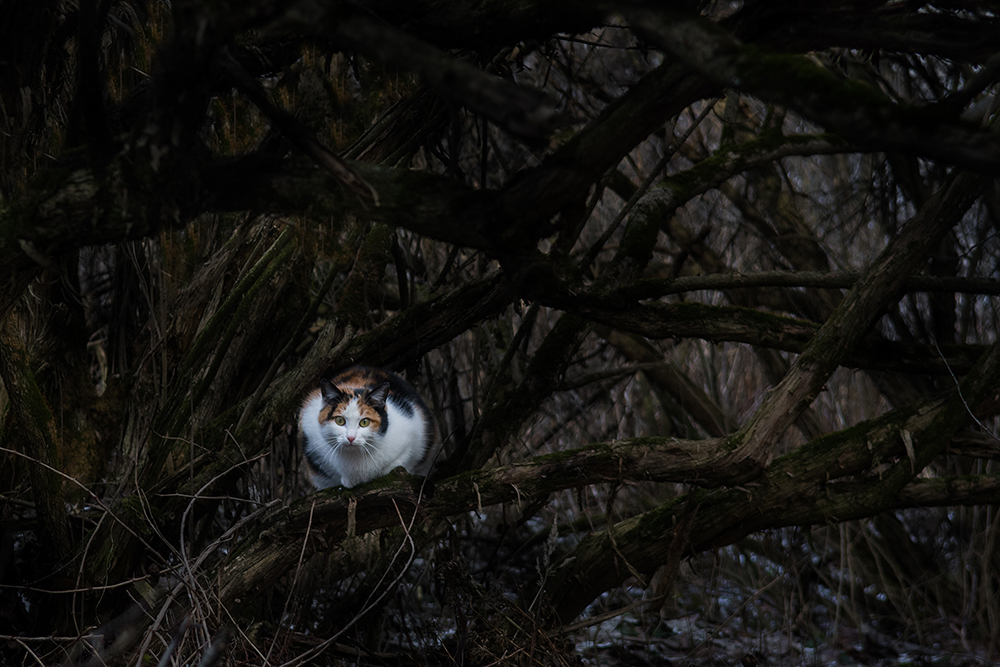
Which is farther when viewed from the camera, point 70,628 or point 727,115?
point 727,115

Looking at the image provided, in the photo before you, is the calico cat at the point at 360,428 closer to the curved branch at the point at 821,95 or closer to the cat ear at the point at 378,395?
the cat ear at the point at 378,395

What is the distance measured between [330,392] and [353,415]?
0.15 metres

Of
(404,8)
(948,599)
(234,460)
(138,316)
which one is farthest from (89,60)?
(948,599)

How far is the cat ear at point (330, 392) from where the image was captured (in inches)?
130

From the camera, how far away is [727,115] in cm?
420

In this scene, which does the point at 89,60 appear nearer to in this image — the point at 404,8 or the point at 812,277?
the point at 404,8

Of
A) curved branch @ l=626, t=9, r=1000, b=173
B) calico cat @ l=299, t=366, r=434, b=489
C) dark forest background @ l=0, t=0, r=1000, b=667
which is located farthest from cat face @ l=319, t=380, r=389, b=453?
curved branch @ l=626, t=9, r=1000, b=173

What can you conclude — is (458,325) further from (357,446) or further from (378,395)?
(357,446)

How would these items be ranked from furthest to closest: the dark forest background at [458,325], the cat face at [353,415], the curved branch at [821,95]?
the cat face at [353,415], the dark forest background at [458,325], the curved branch at [821,95]

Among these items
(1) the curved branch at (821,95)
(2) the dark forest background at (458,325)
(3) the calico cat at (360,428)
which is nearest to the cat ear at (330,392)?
(3) the calico cat at (360,428)

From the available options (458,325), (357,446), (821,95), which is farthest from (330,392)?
(821,95)

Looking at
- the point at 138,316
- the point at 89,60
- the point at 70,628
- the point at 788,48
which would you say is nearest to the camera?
the point at 89,60

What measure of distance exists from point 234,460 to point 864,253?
448cm

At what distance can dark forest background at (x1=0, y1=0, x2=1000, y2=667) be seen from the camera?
1.88 meters
